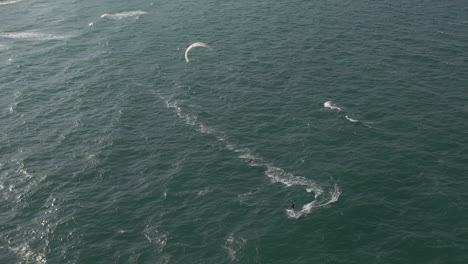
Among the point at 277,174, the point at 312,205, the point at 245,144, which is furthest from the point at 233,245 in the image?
the point at 245,144

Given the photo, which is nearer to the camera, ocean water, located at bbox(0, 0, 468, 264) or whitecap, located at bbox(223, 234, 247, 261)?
whitecap, located at bbox(223, 234, 247, 261)

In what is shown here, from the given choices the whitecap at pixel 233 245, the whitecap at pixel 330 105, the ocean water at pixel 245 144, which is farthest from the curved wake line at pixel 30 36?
the whitecap at pixel 233 245

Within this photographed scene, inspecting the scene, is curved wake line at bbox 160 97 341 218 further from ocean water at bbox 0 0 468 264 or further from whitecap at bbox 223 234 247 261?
whitecap at bbox 223 234 247 261

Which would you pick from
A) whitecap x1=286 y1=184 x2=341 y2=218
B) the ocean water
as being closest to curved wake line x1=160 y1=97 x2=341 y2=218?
whitecap x1=286 y1=184 x2=341 y2=218

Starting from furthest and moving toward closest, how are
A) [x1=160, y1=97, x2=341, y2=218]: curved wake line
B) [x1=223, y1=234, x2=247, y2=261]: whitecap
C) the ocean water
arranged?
[x1=160, y1=97, x2=341, y2=218]: curved wake line → the ocean water → [x1=223, y1=234, x2=247, y2=261]: whitecap

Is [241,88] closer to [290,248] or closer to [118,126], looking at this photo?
[118,126]

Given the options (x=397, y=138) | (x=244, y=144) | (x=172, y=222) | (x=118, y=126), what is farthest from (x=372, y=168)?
(x=118, y=126)

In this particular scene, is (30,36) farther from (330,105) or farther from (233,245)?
(233,245)

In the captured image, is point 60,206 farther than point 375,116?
No
